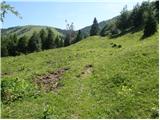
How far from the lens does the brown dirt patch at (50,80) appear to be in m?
30.1

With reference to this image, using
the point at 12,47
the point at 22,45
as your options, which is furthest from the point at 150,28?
the point at 12,47

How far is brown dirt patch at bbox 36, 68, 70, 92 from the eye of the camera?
98.8ft

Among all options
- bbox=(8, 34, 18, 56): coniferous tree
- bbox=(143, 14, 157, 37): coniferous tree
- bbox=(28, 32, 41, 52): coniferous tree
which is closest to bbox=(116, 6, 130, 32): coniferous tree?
bbox=(28, 32, 41, 52): coniferous tree

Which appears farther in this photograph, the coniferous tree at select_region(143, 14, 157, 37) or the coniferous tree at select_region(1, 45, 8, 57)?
the coniferous tree at select_region(1, 45, 8, 57)

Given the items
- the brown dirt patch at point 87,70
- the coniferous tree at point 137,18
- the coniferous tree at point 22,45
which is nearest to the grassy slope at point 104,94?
the brown dirt patch at point 87,70

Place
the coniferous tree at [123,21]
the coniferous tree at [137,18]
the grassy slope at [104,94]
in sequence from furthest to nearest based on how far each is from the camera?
the coniferous tree at [123,21]
the coniferous tree at [137,18]
the grassy slope at [104,94]

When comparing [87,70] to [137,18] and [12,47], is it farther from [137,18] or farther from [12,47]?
[12,47]

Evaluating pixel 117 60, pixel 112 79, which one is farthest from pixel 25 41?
pixel 112 79

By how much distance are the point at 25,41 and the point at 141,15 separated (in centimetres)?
3896

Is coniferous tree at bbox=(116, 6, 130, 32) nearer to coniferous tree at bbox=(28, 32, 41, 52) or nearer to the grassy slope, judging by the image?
coniferous tree at bbox=(28, 32, 41, 52)

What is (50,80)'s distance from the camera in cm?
3272

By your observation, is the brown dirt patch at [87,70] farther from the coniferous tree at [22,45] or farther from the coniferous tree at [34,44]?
the coniferous tree at [22,45]

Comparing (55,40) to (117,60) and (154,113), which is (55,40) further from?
(154,113)

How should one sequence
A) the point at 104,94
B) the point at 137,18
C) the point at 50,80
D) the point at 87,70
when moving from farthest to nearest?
the point at 137,18 → the point at 87,70 → the point at 50,80 → the point at 104,94
